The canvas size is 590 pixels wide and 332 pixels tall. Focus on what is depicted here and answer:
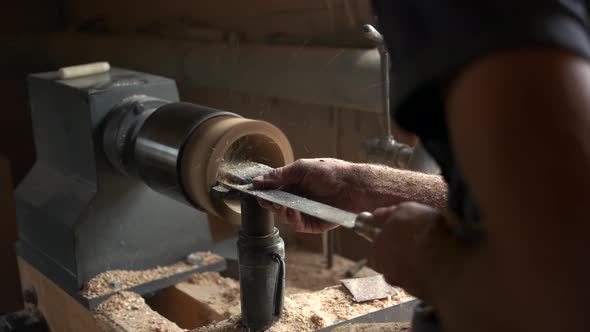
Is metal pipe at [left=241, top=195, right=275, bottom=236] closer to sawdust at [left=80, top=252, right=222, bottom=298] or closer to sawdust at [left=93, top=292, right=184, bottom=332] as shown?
sawdust at [left=93, top=292, right=184, bottom=332]

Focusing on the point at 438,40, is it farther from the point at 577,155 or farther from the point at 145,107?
the point at 145,107

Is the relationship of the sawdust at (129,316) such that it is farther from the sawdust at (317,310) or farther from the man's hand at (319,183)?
the man's hand at (319,183)

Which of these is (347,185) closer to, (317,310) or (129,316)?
(317,310)

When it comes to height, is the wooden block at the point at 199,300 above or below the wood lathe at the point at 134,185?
below

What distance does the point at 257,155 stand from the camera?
3.63ft

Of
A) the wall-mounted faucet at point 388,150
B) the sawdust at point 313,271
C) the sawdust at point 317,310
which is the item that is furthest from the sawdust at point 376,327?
the sawdust at point 313,271

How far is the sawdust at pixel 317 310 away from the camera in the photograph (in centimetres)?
100

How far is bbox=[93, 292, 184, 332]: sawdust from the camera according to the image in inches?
44.1

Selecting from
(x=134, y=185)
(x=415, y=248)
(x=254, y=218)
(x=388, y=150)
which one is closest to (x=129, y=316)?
(x=134, y=185)

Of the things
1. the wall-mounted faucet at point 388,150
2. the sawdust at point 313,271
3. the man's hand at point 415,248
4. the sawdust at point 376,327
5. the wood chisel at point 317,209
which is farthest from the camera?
the sawdust at point 313,271

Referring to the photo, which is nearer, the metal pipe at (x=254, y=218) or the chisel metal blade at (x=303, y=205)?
the chisel metal blade at (x=303, y=205)

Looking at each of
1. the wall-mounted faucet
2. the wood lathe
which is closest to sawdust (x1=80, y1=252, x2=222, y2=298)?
the wood lathe

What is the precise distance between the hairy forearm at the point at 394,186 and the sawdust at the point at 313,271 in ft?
2.87

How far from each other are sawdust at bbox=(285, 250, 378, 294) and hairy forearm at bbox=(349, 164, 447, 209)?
88 cm
